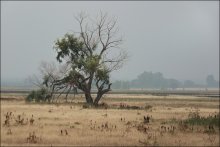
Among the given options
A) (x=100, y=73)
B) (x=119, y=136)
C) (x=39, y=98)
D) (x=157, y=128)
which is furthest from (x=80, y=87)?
(x=119, y=136)

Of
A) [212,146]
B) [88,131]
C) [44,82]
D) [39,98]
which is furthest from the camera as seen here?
[44,82]

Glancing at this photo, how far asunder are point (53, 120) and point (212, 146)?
12.5 metres

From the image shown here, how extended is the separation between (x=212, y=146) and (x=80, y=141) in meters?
5.87

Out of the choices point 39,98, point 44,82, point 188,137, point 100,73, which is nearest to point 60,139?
point 188,137

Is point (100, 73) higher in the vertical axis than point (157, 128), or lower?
higher

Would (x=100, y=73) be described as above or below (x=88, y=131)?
above

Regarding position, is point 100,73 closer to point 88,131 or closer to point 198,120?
point 198,120

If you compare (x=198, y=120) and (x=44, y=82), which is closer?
(x=198, y=120)

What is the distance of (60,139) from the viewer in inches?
751

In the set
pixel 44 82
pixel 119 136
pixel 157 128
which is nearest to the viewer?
pixel 119 136

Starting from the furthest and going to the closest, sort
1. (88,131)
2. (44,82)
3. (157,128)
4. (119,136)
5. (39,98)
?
(44,82) → (39,98) → (157,128) → (88,131) → (119,136)

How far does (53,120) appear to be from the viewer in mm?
27484

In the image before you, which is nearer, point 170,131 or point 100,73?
point 170,131

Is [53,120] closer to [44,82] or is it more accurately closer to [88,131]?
[88,131]
